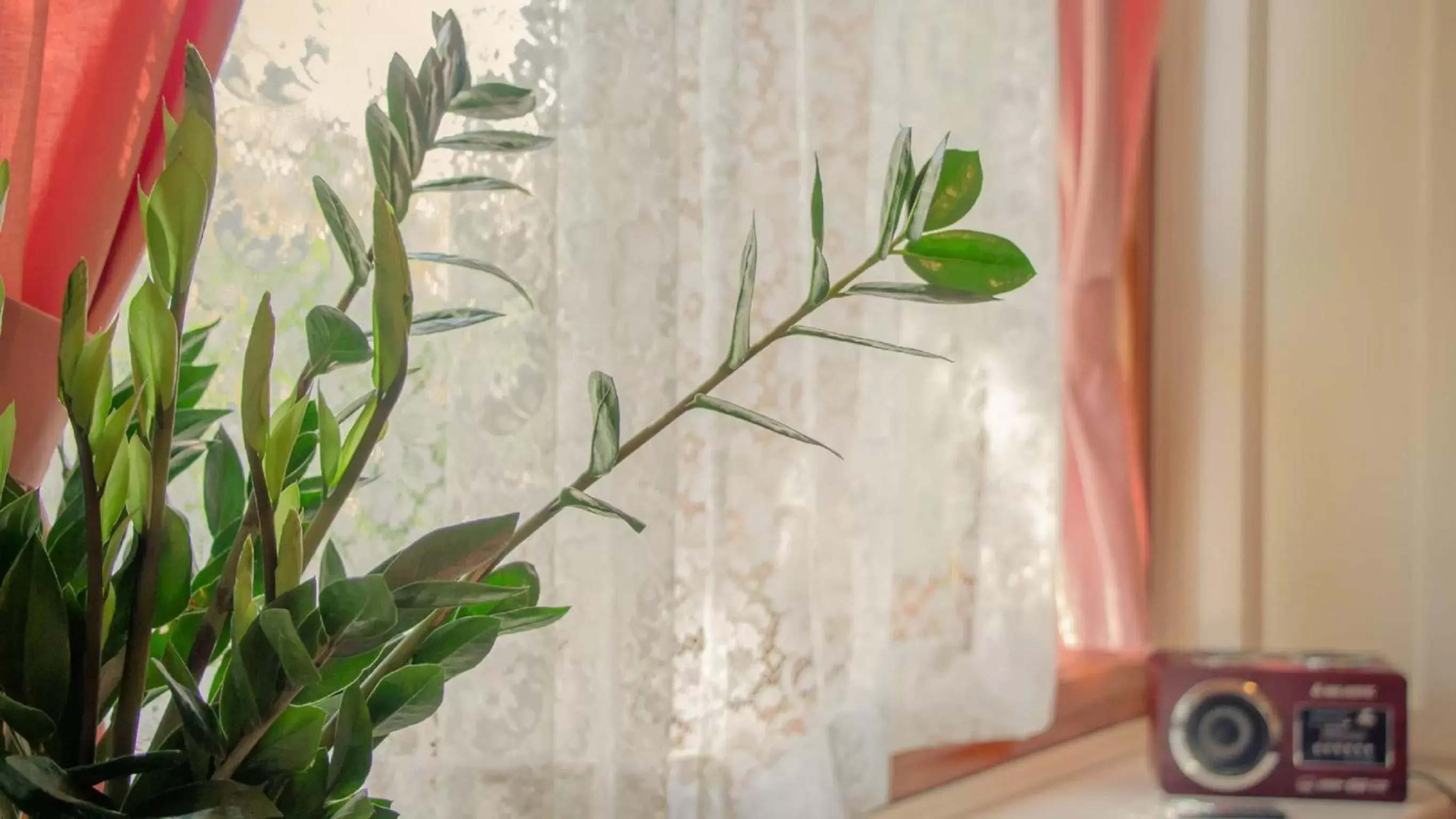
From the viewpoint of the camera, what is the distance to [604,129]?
37.1 inches

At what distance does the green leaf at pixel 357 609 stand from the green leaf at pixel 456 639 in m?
0.05

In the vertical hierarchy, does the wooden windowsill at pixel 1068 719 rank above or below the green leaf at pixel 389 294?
below

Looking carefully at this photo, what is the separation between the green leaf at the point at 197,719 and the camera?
40 cm

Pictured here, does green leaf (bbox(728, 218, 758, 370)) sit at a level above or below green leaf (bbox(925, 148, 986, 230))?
below

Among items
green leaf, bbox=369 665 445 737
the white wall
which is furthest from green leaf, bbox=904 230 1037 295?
the white wall

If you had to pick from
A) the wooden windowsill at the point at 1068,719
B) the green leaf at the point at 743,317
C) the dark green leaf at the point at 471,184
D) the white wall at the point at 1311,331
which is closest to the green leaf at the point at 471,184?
the dark green leaf at the point at 471,184

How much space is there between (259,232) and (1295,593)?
1.66m

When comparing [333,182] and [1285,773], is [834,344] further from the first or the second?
[1285,773]

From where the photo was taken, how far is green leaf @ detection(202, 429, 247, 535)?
1.82 feet

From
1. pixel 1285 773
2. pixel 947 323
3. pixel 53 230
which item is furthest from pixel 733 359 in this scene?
pixel 1285 773

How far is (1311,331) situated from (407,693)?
1.77 meters

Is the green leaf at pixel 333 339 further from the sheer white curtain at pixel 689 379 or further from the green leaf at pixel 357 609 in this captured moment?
the sheer white curtain at pixel 689 379

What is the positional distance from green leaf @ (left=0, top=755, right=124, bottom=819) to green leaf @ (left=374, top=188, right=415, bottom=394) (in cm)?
16

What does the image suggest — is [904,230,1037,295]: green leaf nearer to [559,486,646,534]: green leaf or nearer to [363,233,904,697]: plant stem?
[363,233,904,697]: plant stem
